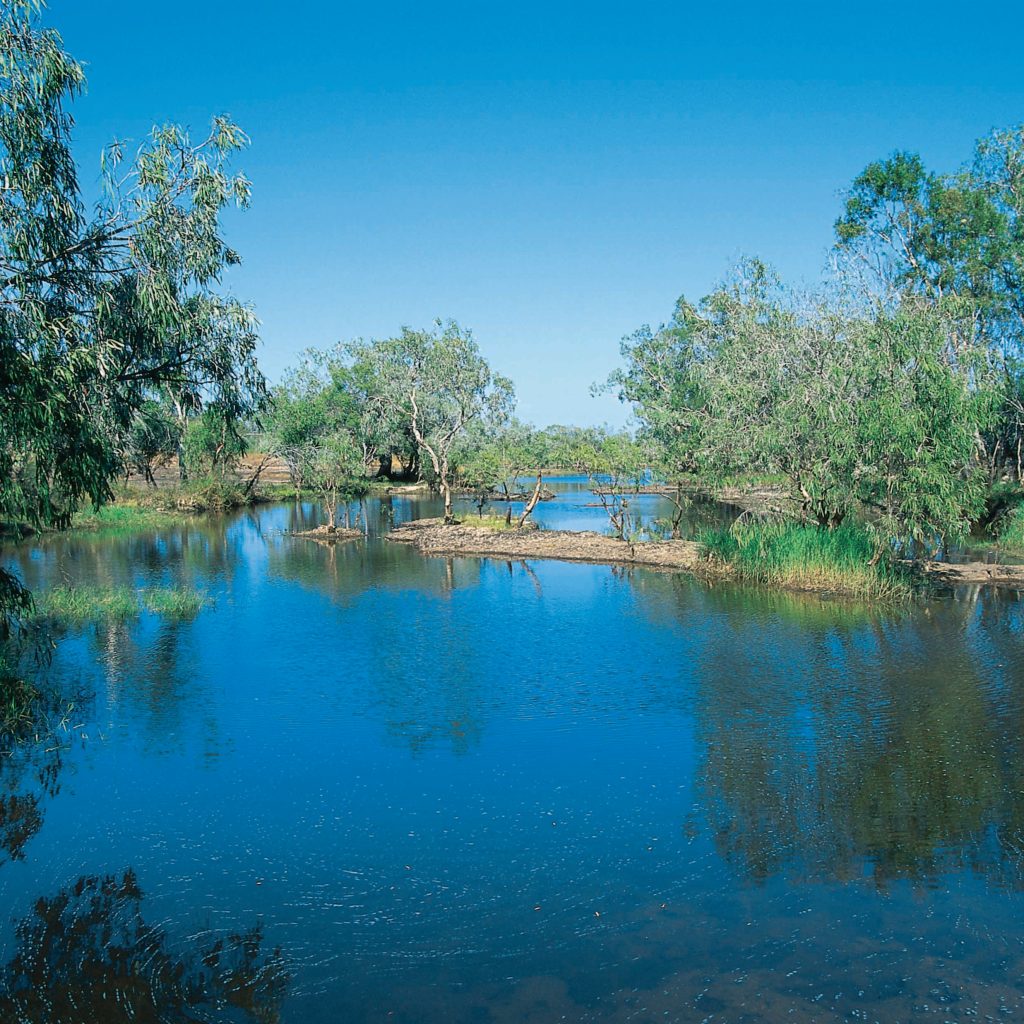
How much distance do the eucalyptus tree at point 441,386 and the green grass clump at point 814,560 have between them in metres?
17.9

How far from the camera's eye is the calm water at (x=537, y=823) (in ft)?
24.9

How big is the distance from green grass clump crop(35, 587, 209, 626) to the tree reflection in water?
1361 cm

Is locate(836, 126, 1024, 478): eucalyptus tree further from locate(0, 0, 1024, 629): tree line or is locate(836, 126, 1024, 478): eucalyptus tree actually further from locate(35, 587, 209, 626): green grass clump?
locate(35, 587, 209, 626): green grass clump

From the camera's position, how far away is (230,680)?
16719 mm

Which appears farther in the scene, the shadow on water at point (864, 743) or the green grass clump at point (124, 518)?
the green grass clump at point (124, 518)

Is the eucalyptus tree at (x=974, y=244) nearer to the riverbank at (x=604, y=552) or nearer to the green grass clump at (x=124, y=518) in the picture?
the riverbank at (x=604, y=552)

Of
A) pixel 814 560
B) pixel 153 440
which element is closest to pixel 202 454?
pixel 153 440

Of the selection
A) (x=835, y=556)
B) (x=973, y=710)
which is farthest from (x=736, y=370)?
(x=973, y=710)

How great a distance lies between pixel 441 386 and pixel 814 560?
25.1 meters

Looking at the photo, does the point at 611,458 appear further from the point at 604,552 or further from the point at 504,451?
the point at 504,451

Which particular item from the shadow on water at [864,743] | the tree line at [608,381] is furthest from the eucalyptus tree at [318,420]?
the shadow on water at [864,743]

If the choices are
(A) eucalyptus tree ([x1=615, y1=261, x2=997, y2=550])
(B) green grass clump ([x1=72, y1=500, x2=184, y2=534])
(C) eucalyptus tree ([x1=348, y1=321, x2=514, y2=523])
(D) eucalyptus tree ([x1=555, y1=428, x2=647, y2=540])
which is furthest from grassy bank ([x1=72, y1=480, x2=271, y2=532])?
(A) eucalyptus tree ([x1=615, y1=261, x2=997, y2=550])

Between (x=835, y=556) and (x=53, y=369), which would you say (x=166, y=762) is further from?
(x=835, y=556)

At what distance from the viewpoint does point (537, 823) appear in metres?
10.8
